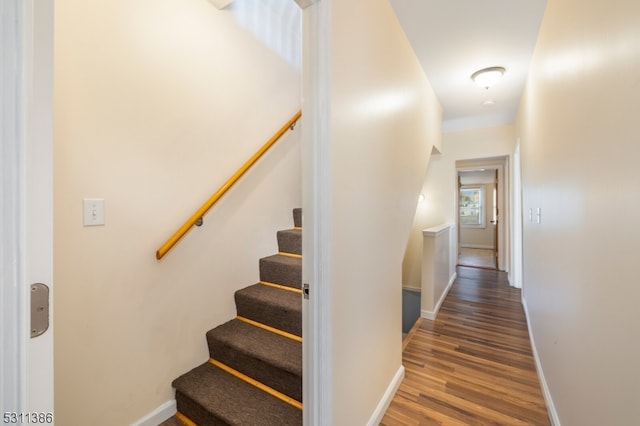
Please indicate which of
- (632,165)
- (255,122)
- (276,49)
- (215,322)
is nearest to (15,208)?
(632,165)

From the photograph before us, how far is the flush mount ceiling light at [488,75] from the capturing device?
257 centimetres

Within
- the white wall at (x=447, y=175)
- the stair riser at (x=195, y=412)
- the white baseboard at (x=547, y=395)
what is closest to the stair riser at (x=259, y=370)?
the stair riser at (x=195, y=412)

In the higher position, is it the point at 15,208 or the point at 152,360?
the point at 15,208

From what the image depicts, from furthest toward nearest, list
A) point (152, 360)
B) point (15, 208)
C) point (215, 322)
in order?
point (215, 322)
point (152, 360)
point (15, 208)

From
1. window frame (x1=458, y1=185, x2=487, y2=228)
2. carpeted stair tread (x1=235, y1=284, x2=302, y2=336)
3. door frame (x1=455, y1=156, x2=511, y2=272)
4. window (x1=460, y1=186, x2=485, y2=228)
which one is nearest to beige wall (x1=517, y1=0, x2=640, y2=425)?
carpeted stair tread (x1=235, y1=284, x2=302, y2=336)

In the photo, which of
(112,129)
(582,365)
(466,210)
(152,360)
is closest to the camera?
(582,365)

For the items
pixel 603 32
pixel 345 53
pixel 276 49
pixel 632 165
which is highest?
pixel 276 49

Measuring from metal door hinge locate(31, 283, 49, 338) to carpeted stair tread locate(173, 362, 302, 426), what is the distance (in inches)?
49.9

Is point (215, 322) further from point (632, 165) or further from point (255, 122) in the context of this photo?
point (632, 165)

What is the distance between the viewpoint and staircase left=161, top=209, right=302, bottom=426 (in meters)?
1.46

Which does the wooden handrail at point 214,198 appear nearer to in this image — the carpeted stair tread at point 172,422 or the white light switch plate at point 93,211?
the white light switch plate at point 93,211

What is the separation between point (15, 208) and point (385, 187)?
1.59 metres

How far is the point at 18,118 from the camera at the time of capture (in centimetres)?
40

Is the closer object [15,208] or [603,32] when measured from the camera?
[15,208]
